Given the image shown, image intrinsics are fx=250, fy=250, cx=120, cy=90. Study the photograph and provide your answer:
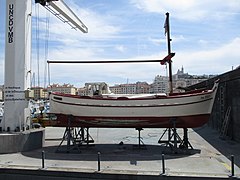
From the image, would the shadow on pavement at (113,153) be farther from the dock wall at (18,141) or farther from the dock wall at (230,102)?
the dock wall at (230,102)

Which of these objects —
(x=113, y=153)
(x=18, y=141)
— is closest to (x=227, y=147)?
(x=113, y=153)

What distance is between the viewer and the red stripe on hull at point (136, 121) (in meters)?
10.2

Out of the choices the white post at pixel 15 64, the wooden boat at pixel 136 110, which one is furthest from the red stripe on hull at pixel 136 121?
the white post at pixel 15 64

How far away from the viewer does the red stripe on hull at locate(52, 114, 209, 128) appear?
10.2m

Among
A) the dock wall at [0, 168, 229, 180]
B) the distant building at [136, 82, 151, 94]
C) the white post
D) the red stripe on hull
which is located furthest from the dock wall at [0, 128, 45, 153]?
the distant building at [136, 82, 151, 94]

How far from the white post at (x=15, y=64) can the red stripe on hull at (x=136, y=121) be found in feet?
6.05

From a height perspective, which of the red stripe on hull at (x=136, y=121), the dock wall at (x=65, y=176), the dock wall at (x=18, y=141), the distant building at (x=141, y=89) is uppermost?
the distant building at (x=141, y=89)

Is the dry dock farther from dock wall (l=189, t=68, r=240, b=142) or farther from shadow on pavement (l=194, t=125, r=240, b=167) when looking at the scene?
dock wall (l=189, t=68, r=240, b=142)

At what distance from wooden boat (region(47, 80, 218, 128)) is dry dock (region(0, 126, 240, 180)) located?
112 cm

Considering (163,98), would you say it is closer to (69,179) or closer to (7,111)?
(69,179)

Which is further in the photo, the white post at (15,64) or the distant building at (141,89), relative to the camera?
the distant building at (141,89)

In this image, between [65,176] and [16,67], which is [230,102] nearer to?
[65,176]

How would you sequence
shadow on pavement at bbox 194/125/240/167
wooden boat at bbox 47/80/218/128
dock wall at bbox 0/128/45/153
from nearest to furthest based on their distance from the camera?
shadow on pavement at bbox 194/125/240/167 → dock wall at bbox 0/128/45/153 → wooden boat at bbox 47/80/218/128

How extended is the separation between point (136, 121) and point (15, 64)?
589 cm
